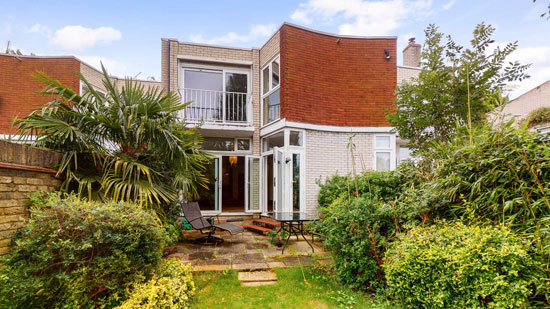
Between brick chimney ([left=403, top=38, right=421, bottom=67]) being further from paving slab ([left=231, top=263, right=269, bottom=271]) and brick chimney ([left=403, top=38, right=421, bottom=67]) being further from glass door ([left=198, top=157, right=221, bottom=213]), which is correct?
paving slab ([left=231, top=263, right=269, bottom=271])

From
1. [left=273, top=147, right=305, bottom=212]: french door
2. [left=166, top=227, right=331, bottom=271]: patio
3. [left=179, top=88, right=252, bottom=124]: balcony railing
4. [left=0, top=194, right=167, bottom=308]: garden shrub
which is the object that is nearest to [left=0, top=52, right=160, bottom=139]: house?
[left=179, top=88, right=252, bottom=124]: balcony railing

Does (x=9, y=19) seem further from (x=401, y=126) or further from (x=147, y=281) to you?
(x=401, y=126)

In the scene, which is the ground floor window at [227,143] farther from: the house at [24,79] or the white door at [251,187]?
the house at [24,79]

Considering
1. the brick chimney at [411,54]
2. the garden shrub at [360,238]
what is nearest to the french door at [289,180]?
the garden shrub at [360,238]

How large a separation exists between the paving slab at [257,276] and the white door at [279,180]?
145 inches

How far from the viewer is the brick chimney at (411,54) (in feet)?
38.5

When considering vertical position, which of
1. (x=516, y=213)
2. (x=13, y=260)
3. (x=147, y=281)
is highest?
(x=516, y=213)

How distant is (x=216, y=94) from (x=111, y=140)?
559 cm

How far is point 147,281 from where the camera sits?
9.57 ft

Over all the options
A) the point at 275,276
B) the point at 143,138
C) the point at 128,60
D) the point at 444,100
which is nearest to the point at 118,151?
the point at 143,138

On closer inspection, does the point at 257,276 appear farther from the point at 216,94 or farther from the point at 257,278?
the point at 216,94

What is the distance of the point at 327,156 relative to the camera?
8312 millimetres

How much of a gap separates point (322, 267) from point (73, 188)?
3.78 m

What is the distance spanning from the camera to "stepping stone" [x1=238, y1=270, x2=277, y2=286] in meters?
3.74
